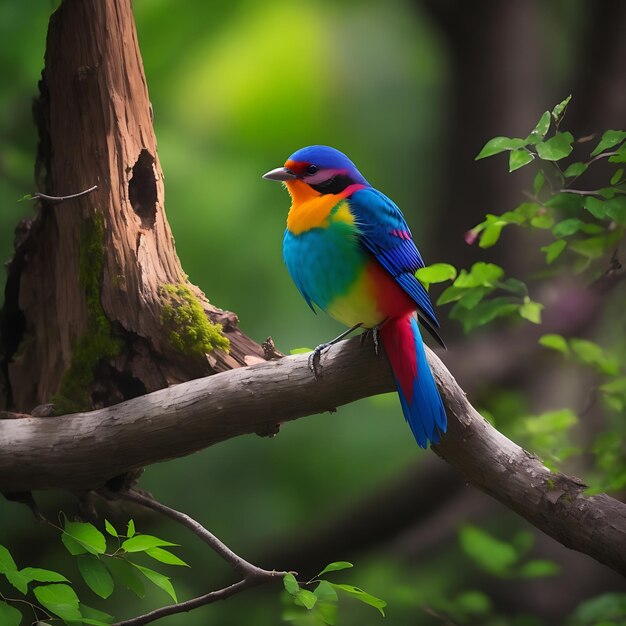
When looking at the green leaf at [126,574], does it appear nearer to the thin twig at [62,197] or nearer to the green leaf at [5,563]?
the green leaf at [5,563]

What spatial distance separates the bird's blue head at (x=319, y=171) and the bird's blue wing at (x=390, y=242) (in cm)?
7

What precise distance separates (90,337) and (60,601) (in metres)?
0.63

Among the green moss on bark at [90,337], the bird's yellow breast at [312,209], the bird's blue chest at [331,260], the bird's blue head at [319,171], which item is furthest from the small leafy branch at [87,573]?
the bird's blue head at [319,171]

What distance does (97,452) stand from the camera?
196 cm

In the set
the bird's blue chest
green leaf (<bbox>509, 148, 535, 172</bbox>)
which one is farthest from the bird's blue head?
green leaf (<bbox>509, 148, 535, 172</bbox>)

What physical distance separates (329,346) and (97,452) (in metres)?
0.54

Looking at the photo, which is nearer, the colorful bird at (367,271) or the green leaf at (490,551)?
the colorful bird at (367,271)

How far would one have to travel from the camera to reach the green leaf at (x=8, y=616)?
1.70 metres

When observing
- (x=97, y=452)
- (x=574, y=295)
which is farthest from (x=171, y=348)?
(x=574, y=295)

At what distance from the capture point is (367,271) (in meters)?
1.92

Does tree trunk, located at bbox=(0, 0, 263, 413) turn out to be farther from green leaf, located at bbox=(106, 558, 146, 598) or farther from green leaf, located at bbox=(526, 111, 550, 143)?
green leaf, located at bbox=(526, 111, 550, 143)

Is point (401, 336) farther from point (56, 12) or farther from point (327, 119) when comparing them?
point (327, 119)

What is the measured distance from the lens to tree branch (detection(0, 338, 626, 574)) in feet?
5.98

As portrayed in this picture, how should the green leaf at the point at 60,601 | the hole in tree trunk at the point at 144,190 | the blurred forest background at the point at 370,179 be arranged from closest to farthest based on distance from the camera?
the green leaf at the point at 60,601 → the hole in tree trunk at the point at 144,190 → the blurred forest background at the point at 370,179
